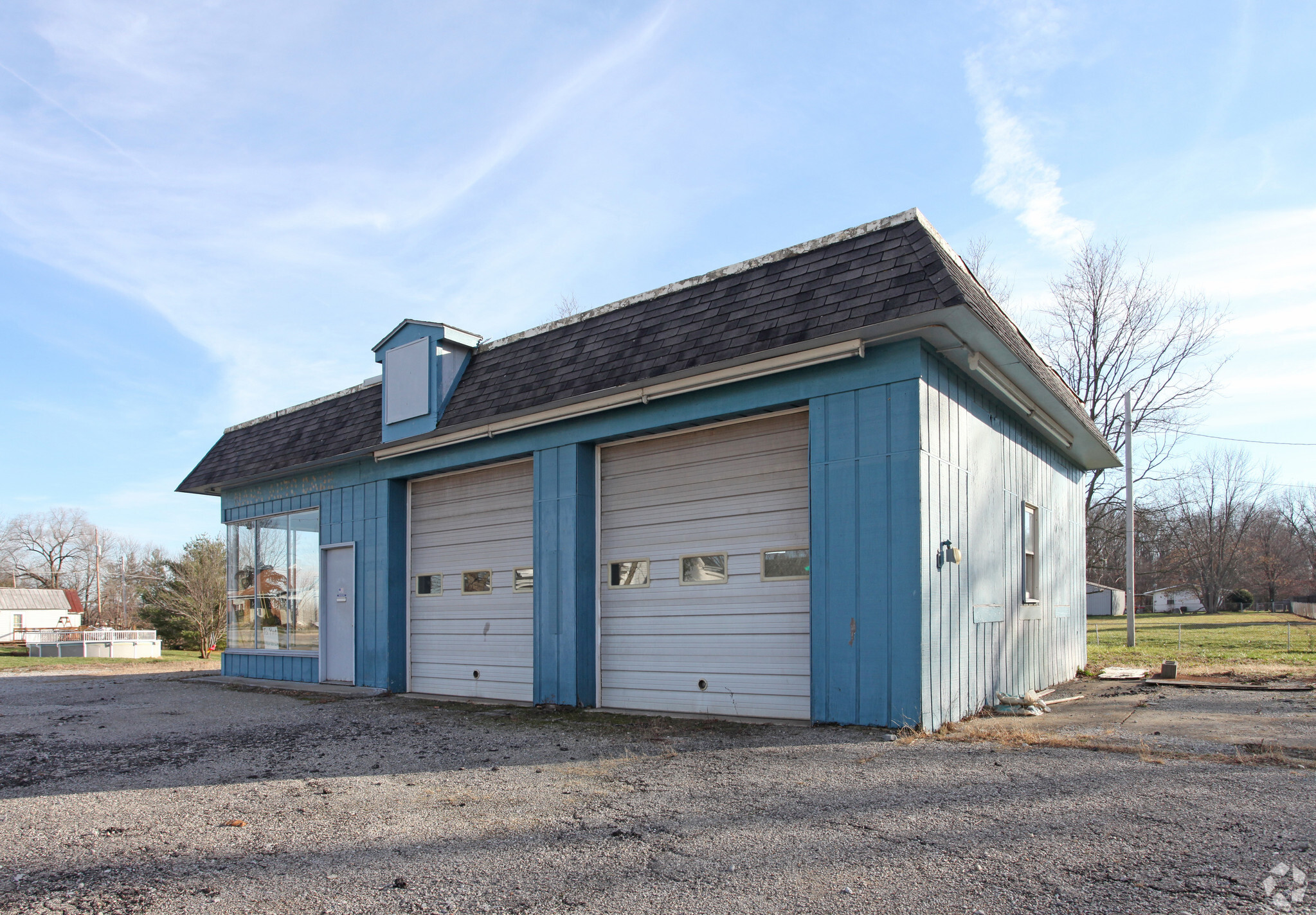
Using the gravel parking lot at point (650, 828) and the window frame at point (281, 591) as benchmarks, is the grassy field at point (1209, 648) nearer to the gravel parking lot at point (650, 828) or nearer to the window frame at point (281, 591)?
the gravel parking lot at point (650, 828)

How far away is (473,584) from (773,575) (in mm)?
4762

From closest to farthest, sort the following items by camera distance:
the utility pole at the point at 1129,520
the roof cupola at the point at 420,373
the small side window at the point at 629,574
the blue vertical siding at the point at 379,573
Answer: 1. the small side window at the point at 629,574
2. the roof cupola at the point at 420,373
3. the blue vertical siding at the point at 379,573
4. the utility pole at the point at 1129,520

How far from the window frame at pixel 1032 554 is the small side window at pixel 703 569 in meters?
4.31

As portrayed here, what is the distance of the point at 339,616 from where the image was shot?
1277cm

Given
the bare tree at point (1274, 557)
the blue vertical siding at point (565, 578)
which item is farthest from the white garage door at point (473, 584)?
the bare tree at point (1274, 557)

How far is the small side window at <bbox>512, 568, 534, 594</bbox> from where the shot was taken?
10.3m

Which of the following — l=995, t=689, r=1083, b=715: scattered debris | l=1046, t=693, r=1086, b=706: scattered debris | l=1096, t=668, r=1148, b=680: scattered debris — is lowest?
l=1096, t=668, r=1148, b=680: scattered debris

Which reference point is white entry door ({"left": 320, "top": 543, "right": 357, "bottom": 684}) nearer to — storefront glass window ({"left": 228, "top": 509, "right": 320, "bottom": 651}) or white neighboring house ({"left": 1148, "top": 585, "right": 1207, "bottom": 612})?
storefront glass window ({"left": 228, "top": 509, "right": 320, "bottom": 651})

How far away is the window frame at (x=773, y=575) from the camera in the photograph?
787cm

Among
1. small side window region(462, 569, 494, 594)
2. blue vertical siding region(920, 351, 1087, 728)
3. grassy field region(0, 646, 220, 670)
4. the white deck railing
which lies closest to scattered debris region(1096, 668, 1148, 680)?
blue vertical siding region(920, 351, 1087, 728)

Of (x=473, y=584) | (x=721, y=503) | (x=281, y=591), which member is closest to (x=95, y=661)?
(x=281, y=591)

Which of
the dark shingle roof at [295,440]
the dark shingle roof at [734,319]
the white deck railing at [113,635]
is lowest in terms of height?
the white deck railing at [113,635]

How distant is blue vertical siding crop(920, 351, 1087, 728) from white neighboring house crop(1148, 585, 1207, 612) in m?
57.9

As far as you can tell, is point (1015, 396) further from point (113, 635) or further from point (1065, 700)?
point (113, 635)
